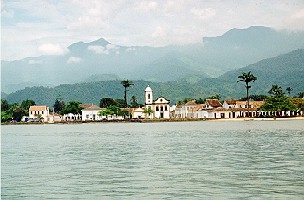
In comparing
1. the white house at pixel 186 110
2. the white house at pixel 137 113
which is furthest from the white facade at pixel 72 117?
the white house at pixel 186 110

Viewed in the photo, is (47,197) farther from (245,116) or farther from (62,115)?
(62,115)

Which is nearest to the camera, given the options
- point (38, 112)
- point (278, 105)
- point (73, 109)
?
point (278, 105)

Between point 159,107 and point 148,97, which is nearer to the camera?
point 159,107

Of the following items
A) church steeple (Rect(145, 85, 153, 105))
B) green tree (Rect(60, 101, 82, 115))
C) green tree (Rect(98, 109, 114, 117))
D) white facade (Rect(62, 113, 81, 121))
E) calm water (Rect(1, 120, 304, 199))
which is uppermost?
church steeple (Rect(145, 85, 153, 105))

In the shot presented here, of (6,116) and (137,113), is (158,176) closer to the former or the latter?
(137,113)

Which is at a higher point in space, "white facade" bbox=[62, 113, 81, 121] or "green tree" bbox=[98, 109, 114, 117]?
"green tree" bbox=[98, 109, 114, 117]

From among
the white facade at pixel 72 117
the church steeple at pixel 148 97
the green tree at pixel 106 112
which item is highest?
the church steeple at pixel 148 97

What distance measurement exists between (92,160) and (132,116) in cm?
11804

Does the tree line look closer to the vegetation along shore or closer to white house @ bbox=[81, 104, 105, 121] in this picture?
the vegetation along shore

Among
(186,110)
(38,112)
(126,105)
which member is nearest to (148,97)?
(126,105)

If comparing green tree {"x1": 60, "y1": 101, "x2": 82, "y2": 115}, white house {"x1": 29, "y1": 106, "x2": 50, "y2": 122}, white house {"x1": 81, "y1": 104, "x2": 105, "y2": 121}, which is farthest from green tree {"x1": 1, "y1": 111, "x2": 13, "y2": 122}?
white house {"x1": 81, "y1": 104, "x2": 105, "y2": 121}

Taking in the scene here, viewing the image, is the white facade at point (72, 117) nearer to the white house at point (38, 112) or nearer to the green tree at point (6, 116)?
the white house at point (38, 112)

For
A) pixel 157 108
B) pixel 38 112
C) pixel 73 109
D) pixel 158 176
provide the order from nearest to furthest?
pixel 158 176 → pixel 157 108 → pixel 73 109 → pixel 38 112

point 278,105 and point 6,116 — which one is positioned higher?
point 278,105
